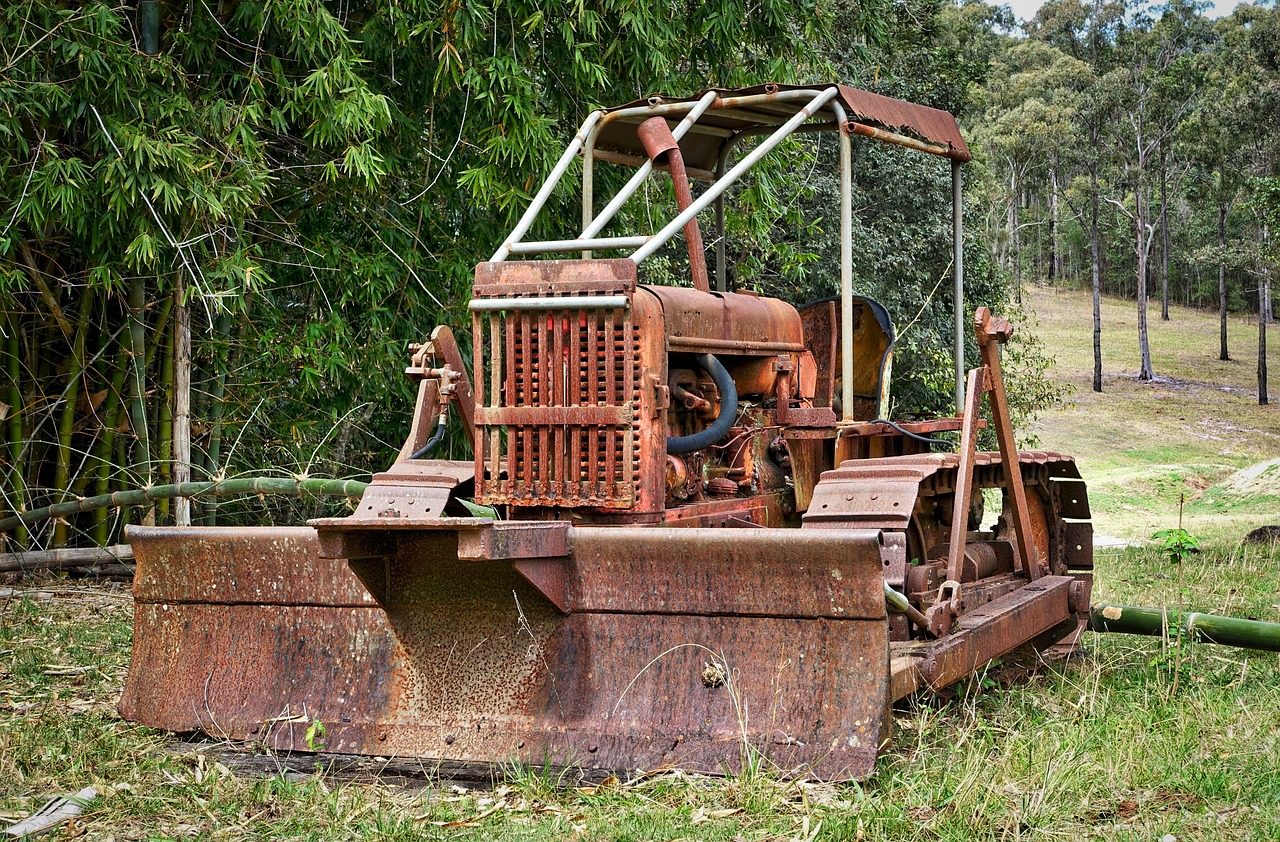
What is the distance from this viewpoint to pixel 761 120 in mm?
6578

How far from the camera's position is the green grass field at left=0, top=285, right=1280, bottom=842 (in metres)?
3.66

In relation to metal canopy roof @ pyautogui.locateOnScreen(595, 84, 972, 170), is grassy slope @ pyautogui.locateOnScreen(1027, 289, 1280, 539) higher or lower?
lower

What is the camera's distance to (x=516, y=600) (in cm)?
454

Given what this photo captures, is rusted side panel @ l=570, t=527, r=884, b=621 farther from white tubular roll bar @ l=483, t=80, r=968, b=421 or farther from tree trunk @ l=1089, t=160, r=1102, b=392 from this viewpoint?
tree trunk @ l=1089, t=160, r=1102, b=392

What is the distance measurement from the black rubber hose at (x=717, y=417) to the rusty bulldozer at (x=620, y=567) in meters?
0.02

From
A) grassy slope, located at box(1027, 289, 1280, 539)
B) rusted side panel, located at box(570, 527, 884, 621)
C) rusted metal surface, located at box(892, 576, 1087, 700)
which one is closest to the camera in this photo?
rusted side panel, located at box(570, 527, 884, 621)

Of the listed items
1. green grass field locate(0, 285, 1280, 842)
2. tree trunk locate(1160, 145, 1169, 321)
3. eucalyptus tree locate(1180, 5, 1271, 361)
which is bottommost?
green grass field locate(0, 285, 1280, 842)

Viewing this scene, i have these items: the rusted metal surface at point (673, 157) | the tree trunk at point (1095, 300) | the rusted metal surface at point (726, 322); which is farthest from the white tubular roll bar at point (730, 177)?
the tree trunk at point (1095, 300)

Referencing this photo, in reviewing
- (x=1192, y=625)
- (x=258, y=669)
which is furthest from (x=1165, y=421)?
(x=258, y=669)

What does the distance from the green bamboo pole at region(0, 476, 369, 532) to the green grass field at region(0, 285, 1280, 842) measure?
1166mm

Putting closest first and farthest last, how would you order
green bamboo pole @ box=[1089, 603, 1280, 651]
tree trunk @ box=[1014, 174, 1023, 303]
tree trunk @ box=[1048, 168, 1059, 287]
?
green bamboo pole @ box=[1089, 603, 1280, 651] → tree trunk @ box=[1014, 174, 1023, 303] → tree trunk @ box=[1048, 168, 1059, 287]

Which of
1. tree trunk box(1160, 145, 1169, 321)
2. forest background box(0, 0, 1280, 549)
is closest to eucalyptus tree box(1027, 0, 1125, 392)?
tree trunk box(1160, 145, 1169, 321)

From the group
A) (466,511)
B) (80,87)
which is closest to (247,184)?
(80,87)

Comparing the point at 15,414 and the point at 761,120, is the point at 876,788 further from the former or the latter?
the point at 15,414
